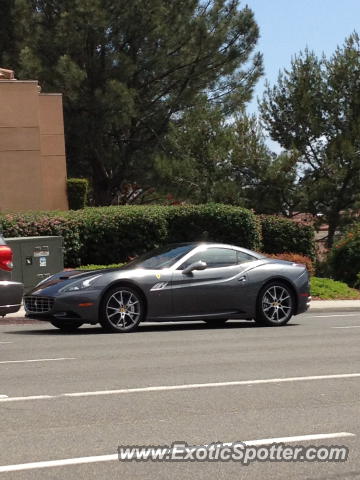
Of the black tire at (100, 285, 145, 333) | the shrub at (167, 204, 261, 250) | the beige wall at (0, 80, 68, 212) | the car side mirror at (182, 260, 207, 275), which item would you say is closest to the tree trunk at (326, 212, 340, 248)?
the shrub at (167, 204, 261, 250)

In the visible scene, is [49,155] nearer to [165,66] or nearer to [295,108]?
[165,66]

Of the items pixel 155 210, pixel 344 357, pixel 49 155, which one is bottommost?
pixel 344 357

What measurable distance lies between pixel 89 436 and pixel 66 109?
3021cm

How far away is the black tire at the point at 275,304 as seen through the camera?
619 inches

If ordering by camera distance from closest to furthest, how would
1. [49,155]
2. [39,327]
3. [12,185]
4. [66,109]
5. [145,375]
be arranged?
[145,375] → [39,327] → [12,185] → [49,155] → [66,109]

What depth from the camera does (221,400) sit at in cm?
855

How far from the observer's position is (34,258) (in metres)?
20.2

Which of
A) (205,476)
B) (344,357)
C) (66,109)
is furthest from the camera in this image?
(66,109)

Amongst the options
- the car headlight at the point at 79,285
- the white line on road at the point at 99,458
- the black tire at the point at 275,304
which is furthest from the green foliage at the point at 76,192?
the white line on road at the point at 99,458

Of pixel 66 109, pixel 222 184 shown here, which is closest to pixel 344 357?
pixel 222 184

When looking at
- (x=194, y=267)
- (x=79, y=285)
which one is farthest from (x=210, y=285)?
(x=79, y=285)

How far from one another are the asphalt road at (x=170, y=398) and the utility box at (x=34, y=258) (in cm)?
565

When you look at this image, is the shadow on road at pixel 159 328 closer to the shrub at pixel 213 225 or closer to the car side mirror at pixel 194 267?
the car side mirror at pixel 194 267

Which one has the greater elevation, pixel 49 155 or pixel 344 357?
pixel 49 155
